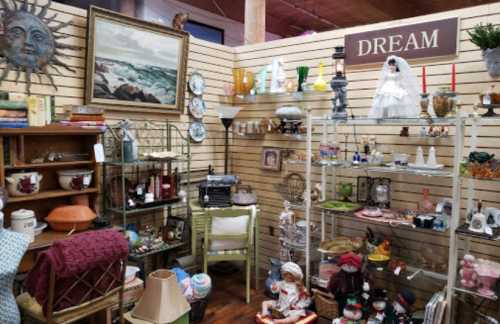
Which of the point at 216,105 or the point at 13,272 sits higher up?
the point at 216,105

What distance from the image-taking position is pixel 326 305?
295 centimetres

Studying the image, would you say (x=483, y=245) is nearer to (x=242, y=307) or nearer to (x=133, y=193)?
(x=242, y=307)

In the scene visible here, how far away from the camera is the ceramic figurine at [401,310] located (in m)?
2.64

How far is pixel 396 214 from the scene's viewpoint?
9.43ft

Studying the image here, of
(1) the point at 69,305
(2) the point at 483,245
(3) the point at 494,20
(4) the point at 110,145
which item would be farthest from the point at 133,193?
(3) the point at 494,20

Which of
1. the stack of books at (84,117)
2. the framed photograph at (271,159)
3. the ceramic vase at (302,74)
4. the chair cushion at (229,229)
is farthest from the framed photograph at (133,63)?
the chair cushion at (229,229)

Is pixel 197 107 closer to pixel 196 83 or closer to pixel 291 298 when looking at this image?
pixel 196 83

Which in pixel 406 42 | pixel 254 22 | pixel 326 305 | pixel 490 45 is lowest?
pixel 326 305

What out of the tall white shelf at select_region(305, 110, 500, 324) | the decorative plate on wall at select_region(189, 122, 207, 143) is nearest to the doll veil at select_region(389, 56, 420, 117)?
the tall white shelf at select_region(305, 110, 500, 324)

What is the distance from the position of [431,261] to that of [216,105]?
2.59m

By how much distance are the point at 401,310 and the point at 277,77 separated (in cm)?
228

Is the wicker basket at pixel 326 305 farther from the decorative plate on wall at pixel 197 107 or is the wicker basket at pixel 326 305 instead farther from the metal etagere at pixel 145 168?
the decorative plate on wall at pixel 197 107

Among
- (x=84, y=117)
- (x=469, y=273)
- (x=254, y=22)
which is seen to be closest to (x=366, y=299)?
(x=469, y=273)

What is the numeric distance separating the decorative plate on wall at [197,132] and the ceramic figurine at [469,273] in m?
2.62
